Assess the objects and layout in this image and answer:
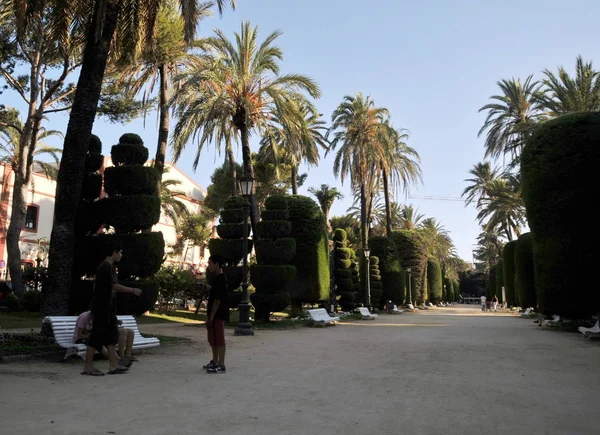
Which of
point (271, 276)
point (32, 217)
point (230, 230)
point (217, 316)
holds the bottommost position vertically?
point (217, 316)

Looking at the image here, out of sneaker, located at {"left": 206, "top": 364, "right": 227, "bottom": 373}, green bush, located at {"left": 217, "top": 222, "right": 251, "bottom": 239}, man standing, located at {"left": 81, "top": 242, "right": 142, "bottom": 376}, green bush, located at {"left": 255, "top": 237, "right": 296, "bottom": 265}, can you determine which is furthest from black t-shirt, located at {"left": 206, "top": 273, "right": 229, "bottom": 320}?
green bush, located at {"left": 217, "top": 222, "right": 251, "bottom": 239}

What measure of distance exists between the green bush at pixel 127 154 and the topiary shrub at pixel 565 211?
1304 cm

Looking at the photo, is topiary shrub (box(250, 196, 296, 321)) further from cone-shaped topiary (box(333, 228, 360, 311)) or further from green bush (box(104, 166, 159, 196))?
cone-shaped topiary (box(333, 228, 360, 311))

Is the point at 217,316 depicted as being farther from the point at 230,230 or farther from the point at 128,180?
the point at 230,230

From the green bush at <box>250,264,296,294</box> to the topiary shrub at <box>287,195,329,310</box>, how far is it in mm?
3065

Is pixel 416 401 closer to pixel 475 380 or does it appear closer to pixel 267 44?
pixel 475 380

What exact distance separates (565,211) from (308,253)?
1055 cm

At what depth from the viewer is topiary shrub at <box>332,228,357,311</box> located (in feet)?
93.0

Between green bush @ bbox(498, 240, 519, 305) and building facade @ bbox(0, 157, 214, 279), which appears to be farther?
green bush @ bbox(498, 240, 519, 305)

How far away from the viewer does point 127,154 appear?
12.6 m

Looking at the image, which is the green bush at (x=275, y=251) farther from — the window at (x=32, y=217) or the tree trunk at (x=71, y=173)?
the window at (x=32, y=217)

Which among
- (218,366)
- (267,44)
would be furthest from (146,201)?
(267,44)

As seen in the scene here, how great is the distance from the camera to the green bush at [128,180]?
1216cm

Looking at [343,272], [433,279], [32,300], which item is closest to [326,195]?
[433,279]
